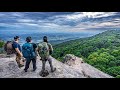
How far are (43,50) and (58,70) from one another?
21.6 inches

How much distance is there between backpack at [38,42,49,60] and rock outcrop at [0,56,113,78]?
0.15 metres

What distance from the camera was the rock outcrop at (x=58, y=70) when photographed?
8.14 meters

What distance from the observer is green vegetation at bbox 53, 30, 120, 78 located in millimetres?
8312

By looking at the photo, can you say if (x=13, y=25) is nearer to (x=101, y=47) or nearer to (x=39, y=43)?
(x=39, y=43)

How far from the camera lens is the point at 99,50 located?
331 inches

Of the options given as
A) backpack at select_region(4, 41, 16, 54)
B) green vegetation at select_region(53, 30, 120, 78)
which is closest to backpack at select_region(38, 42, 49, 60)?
green vegetation at select_region(53, 30, 120, 78)

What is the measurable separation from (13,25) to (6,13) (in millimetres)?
323

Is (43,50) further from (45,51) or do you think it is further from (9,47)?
(9,47)

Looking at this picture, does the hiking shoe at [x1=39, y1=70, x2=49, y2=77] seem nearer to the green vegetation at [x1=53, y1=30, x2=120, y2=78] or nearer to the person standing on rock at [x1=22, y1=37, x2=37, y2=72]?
the person standing on rock at [x1=22, y1=37, x2=37, y2=72]

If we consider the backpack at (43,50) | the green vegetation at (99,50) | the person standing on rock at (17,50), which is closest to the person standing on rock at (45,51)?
the backpack at (43,50)

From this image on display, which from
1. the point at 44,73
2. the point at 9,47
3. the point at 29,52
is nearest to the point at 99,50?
the point at 44,73

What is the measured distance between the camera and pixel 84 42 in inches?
336
